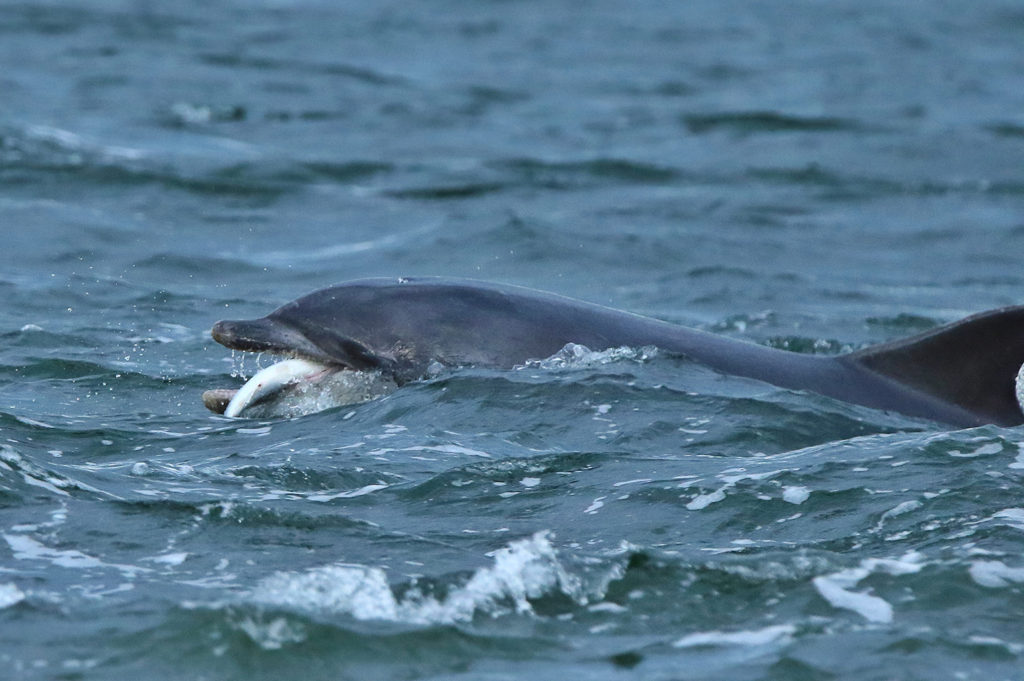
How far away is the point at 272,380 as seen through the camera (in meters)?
8.80

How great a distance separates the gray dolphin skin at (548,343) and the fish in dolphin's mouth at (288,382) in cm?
1

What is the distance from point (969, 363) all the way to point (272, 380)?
3.87m

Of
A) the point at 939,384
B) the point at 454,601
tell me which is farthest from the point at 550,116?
the point at 454,601

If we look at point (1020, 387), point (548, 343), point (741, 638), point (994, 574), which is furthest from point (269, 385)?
point (1020, 387)

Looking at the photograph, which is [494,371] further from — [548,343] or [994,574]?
[994,574]

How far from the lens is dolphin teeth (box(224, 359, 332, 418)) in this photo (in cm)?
877

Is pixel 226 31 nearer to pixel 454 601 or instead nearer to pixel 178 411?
pixel 178 411

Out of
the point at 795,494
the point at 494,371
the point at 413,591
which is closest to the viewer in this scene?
the point at 413,591

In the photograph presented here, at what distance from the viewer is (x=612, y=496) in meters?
7.52

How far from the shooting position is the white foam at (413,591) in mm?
5969

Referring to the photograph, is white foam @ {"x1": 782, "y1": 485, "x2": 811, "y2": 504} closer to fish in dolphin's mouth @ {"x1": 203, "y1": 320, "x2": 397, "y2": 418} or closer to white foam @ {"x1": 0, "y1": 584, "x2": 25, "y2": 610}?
fish in dolphin's mouth @ {"x1": 203, "y1": 320, "x2": 397, "y2": 418}

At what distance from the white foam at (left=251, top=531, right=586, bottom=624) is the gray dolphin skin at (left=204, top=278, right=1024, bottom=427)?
2638 millimetres

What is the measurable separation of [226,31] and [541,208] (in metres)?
13.5

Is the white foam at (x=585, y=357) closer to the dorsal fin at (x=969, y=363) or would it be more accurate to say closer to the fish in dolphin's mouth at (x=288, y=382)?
the fish in dolphin's mouth at (x=288, y=382)
